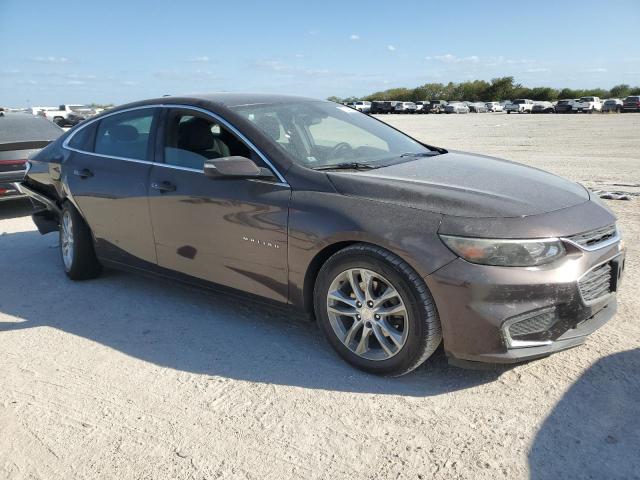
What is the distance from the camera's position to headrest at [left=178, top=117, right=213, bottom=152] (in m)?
4.13

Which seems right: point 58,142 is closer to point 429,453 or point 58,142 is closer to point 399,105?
point 429,453

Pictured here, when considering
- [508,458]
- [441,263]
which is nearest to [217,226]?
[441,263]

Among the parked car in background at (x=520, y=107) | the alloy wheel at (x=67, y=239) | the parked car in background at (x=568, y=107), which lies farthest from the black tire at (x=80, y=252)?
the parked car in background at (x=520, y=107)

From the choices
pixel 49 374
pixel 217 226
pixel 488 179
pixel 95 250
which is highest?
pixel 488 179

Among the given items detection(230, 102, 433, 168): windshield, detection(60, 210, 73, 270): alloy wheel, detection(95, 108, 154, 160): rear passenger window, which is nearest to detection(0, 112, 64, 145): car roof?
detection(60, 210, 73, 270): alloy wheel

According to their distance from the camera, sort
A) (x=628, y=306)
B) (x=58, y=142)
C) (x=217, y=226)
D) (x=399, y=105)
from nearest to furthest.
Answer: (x=217, y=226)
(x=628, y=306)
(x=58, y=142)
(x=399, y=105)

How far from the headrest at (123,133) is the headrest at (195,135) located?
58 centimetres

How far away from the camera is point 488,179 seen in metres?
3.55

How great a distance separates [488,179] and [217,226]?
1.79 metres

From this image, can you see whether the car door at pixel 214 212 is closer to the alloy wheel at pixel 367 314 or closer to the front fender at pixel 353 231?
the front fender at pixel 353 231

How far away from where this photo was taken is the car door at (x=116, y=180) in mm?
4430

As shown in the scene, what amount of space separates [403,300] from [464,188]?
2.45 feet

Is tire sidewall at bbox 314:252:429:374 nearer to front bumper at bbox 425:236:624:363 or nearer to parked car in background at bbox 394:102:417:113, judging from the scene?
front bumper at bbox 425:236:624:363

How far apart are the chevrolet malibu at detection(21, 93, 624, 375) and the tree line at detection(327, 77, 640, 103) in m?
75.4
